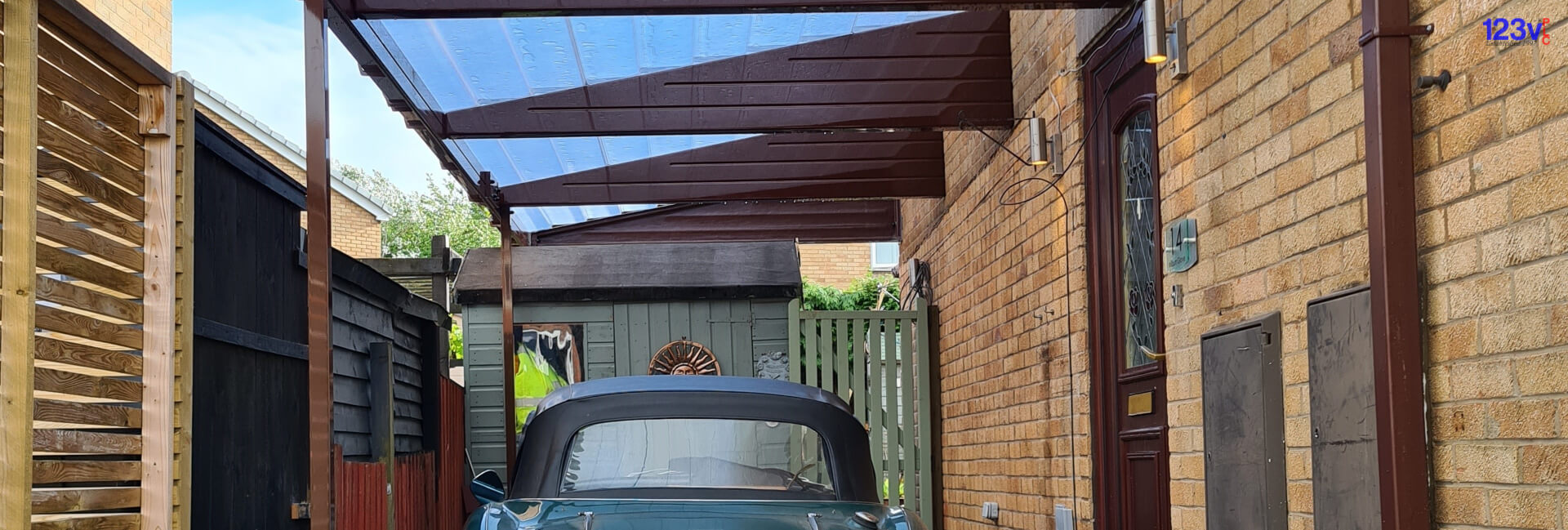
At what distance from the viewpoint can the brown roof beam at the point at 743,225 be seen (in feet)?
45.2

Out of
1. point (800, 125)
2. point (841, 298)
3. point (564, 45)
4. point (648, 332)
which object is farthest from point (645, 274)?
point (841, 298)

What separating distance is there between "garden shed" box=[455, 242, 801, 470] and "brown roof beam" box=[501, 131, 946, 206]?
2.46m

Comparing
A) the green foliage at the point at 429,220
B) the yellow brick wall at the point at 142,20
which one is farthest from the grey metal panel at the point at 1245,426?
the green foliage at the point at 429,220

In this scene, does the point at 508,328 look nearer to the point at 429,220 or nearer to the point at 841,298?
the point at 841,298

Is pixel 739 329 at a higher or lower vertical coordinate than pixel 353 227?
lower

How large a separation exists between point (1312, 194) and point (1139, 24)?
72.8 inches

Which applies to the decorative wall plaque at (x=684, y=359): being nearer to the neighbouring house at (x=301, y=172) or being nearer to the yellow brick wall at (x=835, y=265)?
the yellow brick wall at (x=835, y=265)

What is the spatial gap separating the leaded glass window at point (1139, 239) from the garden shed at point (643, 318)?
6848mm

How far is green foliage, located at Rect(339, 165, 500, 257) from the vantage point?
50.1 metres

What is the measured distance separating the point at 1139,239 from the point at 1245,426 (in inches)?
62.9

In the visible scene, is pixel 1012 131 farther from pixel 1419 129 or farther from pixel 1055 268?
pixel 1419 129

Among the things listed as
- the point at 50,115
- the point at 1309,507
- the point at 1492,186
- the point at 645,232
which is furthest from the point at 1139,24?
the point at 645,232

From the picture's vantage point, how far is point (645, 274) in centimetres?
1291

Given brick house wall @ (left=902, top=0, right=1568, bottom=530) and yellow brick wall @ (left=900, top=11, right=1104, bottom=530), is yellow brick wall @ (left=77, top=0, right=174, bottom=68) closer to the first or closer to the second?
yellow brick wall @ (left=900, top=11, right=1104, bottom=530)
